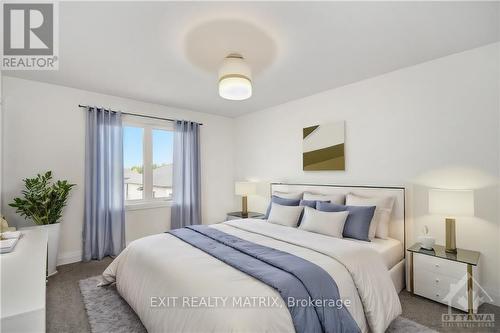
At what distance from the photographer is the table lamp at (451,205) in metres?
2.36

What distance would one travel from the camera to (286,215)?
11.0 ft

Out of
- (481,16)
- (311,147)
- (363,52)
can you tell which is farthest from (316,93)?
(481,16)

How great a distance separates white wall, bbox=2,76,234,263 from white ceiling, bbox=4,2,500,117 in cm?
27

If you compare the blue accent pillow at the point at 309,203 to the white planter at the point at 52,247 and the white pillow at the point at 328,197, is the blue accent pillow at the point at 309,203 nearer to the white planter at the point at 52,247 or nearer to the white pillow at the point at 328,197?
the white pillow at the point at 328,197

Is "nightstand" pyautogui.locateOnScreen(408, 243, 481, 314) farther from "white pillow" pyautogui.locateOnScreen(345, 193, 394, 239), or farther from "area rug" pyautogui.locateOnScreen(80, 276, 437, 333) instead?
"area rug" pyautogui.locateOnScreen(80, 276, 437, 333)

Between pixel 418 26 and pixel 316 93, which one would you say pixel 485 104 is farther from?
pixel 316 93

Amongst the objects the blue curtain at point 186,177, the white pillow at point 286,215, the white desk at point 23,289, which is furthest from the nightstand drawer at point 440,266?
the blue curtain at point 186,177

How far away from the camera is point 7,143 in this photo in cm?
324

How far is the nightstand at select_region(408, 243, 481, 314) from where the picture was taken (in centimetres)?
230

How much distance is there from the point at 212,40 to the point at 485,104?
2.74 m

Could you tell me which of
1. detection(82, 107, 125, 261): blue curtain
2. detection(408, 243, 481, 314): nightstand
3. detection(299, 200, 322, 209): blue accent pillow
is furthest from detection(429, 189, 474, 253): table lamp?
detection(82, 107, 125, 261): blue curtain

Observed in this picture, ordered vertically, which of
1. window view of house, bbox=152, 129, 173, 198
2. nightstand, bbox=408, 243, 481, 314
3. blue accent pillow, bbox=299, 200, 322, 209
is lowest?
nightstand, bbox=408, 243, 481, 314

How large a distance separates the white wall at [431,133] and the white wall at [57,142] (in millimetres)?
2961

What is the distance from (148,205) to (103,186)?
814mm
